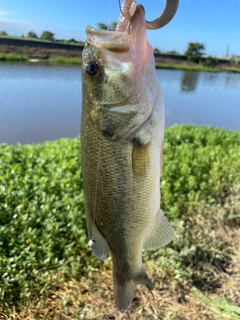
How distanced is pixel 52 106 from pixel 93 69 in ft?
44.0

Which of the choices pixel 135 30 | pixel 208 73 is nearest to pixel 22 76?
pixel 135 30

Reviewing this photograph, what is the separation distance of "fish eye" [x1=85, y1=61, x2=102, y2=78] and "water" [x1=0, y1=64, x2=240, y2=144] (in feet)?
30.0

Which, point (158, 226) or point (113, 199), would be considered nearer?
point (113, 199)

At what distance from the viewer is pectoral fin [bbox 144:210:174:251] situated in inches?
59.7

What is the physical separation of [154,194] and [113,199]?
170 millimetres

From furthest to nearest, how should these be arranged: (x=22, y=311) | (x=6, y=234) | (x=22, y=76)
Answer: (x=22, y=76) < (x=6, y=234) < (x=22, y=311)

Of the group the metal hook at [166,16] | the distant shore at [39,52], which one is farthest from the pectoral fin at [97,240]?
the distant shore at [39,52]

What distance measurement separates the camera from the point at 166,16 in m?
1.22

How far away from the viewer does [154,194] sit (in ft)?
4.61

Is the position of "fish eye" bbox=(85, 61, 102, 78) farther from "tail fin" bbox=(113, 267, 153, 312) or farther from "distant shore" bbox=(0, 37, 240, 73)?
"distant shore" bbox=(0, 37, 240, 73)

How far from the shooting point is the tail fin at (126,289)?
147 centimetres

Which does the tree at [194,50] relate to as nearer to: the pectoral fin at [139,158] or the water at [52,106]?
the water at [52,106]

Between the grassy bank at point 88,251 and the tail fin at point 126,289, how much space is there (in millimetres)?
1447

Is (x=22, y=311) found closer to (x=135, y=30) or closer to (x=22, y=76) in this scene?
(x=135, y=30)
